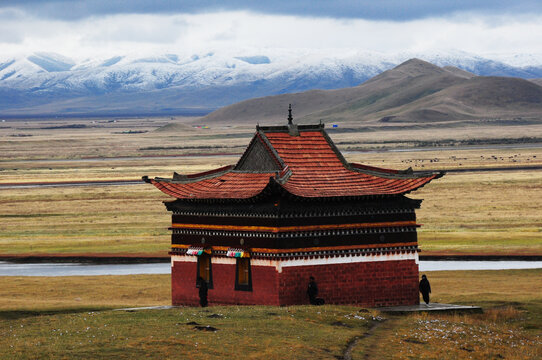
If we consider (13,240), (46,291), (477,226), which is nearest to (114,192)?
(13,240)

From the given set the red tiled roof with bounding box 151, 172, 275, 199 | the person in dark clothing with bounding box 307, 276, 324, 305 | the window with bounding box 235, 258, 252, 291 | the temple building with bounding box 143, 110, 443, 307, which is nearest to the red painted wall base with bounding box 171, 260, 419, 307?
the temple building with bounding box 143, 110, 443, 307

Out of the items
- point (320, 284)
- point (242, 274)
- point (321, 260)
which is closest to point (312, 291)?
point (320, 284)

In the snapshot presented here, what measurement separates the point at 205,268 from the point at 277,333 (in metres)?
9.79

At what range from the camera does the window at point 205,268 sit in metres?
39.7

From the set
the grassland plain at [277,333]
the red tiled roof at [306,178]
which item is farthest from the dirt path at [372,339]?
the red tiled roof at [306,178]

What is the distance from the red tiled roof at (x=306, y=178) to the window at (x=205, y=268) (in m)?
2.50

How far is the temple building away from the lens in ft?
121

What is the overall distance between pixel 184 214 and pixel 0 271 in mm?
26722

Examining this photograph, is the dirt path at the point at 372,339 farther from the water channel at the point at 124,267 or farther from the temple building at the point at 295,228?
the water channel at the point at 124,267

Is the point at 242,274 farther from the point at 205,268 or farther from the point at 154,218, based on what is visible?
the point at 154,218

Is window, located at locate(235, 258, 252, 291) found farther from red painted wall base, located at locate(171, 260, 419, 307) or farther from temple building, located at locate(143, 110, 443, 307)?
red painted wall base, located at locate(171, 260, 419, 307)

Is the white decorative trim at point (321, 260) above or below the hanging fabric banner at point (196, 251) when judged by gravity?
below

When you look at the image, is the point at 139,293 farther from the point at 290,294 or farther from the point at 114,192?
the point at 114,192

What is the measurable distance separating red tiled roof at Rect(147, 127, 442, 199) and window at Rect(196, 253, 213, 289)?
250 cm
